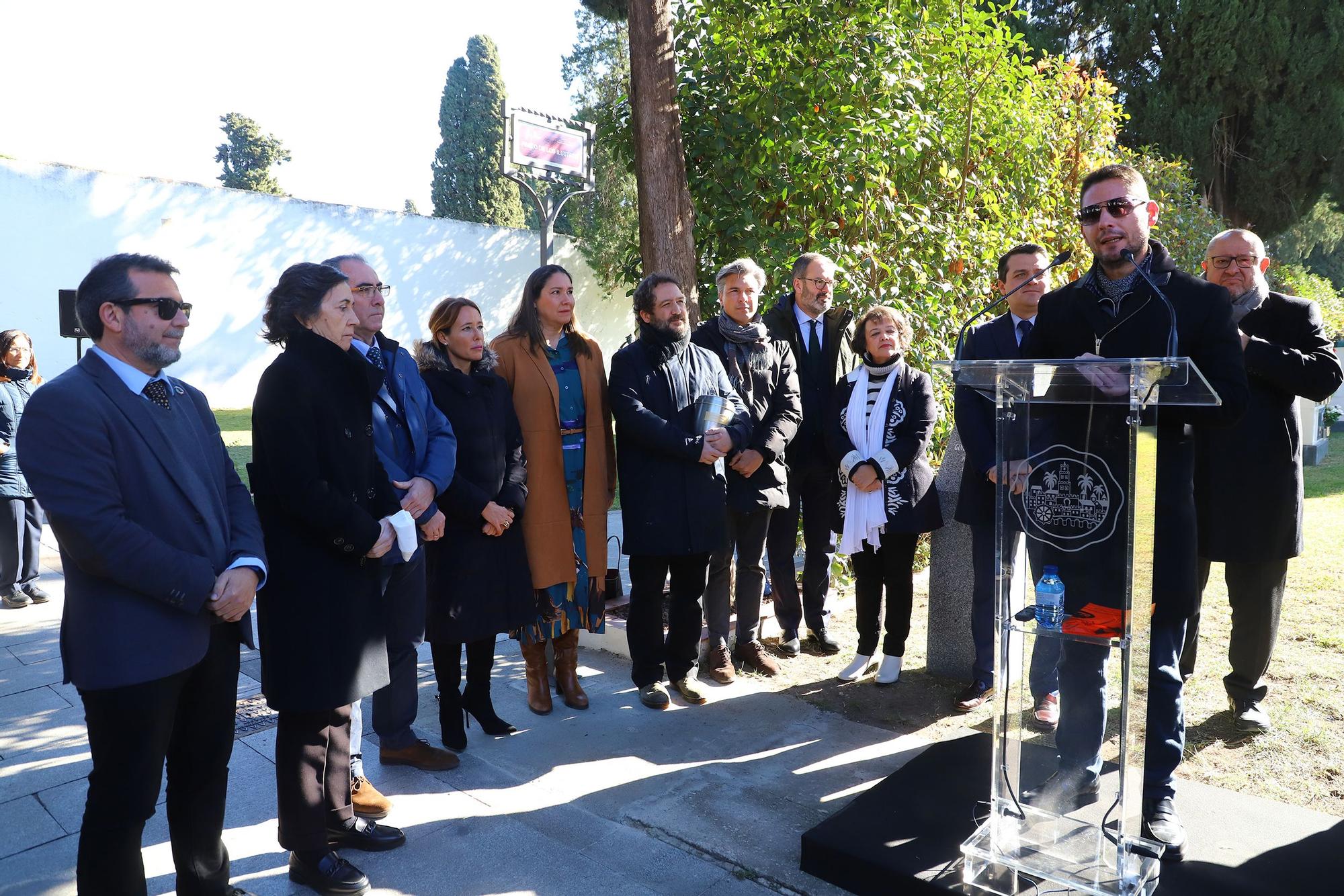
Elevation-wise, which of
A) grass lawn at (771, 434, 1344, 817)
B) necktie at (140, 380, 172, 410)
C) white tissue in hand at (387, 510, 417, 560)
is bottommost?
grass lawn at (771, 434, 1344, 817)

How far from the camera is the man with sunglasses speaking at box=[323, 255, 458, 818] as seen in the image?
3.31 metres

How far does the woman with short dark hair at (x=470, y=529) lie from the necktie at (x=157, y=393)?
136cm

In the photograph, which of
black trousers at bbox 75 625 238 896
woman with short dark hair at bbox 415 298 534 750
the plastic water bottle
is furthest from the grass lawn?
black trousers at bbox 75 625 238 896

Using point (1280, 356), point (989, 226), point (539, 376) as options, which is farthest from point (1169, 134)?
point (539, 376)

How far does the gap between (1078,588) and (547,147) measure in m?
13.1

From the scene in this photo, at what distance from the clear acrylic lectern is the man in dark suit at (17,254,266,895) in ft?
7.34

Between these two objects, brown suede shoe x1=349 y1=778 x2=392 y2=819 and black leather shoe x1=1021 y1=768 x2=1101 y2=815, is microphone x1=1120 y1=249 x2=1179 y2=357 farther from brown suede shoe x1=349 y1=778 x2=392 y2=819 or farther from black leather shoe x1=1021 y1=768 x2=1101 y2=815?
brown suede shoe x1=349 y1=778 x2=392 y2=819

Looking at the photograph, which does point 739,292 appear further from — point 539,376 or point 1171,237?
point 1171,237

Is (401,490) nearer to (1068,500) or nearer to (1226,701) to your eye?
(1068,500)

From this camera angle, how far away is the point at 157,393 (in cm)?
247

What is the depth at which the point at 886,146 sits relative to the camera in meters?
5.94

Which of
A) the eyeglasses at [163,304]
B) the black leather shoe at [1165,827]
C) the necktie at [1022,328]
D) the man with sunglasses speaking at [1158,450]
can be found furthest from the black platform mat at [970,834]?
the eyeglasses at [163,304]

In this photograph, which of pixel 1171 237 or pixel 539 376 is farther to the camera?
pixel 1171 237

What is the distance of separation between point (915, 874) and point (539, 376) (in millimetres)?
2587
